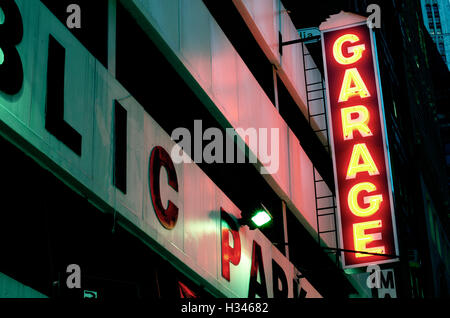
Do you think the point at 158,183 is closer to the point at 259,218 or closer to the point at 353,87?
the point at 259,218

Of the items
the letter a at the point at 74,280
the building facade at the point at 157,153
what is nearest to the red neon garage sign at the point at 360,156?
the building facade at the point at 157,153

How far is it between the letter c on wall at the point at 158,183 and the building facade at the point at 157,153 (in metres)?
0.03

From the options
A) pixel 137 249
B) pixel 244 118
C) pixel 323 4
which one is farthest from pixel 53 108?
pixel 323 4

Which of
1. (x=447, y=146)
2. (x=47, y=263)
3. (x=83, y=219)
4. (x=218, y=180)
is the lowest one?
(x=47, y=263)

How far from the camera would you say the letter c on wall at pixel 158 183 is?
1135 centimetres

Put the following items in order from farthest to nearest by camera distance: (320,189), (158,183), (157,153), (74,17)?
(320,189) → (157,153) → (158,183) → (74,17)

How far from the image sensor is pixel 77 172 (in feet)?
29.8

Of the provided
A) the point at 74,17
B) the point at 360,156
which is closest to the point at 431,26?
the point at 360,156

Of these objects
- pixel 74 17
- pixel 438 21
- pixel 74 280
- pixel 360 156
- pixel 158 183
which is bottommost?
pixel 74 280

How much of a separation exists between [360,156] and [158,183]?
22.8 ft

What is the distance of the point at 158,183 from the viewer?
1154 cm

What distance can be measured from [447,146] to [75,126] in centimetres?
8350

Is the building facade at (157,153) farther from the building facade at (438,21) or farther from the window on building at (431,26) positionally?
the window on building at (431,26)
